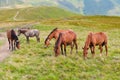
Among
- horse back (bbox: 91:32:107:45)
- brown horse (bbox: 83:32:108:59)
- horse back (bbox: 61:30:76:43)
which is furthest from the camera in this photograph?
horse back (bbox: 61:30:76:43)

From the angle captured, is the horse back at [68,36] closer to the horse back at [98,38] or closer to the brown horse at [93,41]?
the brown horse at [93,41]

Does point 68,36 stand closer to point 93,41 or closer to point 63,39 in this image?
point 63,39

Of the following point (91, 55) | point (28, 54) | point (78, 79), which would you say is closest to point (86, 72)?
point (78, 79)

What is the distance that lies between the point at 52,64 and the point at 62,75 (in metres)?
2.70

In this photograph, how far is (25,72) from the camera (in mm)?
20297

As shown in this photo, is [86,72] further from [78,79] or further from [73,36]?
[73,36]

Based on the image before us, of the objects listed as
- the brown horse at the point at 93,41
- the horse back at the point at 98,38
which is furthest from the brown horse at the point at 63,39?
the horse back at the point at 98,38

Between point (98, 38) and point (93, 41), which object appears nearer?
point (93, 41)

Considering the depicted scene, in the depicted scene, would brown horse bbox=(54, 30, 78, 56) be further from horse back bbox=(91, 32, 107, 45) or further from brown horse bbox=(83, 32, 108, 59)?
horse back bbox=(91, 32, 107, 45)

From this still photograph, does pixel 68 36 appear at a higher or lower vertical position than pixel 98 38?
higher

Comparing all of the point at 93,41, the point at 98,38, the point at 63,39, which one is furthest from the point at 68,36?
the point at 98,38

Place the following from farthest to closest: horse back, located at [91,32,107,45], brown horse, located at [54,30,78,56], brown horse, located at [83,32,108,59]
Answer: horse back, located at [91,32,107,45] → brown horse, located at [54,30,78,56] → brown horse, located at [83,32,108,59]

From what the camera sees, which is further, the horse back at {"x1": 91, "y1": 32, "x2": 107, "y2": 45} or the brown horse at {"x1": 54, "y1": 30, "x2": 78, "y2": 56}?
the horse back at {"x1": 91, "y1": 32, "x2": 107, "y2": 45}

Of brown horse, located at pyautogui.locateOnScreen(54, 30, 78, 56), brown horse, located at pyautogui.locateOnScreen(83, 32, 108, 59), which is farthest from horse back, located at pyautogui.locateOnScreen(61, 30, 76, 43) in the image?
brown horse, located at pyautogui.locateOnScreen(83, 32, 108, 59)
